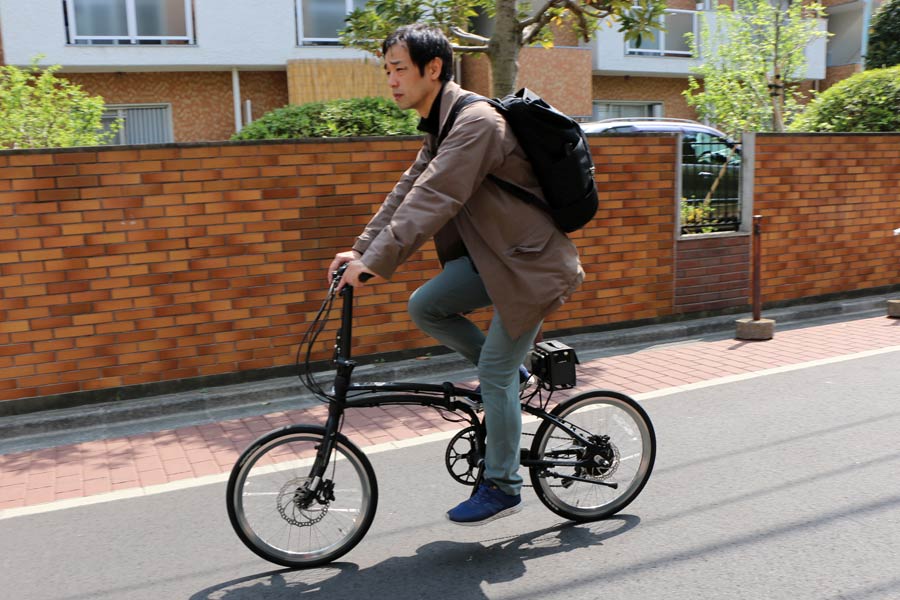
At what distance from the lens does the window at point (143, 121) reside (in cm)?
1599

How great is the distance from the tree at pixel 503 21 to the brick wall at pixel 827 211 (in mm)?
1929

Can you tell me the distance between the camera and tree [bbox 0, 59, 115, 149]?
6.84m

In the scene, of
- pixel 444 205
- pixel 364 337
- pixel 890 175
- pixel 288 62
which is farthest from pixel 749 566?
pixel 288 62

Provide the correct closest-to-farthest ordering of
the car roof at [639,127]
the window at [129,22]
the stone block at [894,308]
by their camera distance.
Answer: the stone block at [894,308]
the car roof at [639,127]
the window at [129,22]

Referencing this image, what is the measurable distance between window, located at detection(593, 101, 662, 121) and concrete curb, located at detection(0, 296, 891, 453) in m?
14.3

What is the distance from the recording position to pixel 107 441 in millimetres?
5441

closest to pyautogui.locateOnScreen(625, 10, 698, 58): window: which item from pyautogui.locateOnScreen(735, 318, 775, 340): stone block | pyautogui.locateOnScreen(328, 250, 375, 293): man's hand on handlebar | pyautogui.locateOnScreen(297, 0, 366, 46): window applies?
pyautogui.locateOnScreen(297, 0, 366, 46): window

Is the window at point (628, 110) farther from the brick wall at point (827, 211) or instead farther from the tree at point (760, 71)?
the brick wall at point (827, 211)

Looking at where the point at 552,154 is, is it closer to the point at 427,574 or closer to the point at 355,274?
the point at 355,274

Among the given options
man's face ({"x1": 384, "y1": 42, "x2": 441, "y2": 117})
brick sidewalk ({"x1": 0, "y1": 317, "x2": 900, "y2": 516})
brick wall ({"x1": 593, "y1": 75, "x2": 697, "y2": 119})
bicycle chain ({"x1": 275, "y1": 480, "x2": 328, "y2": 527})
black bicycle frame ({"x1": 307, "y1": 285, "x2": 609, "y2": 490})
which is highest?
brick wall ({"x1": 593, "y1": 75, "x2": 697, "y2": 119})

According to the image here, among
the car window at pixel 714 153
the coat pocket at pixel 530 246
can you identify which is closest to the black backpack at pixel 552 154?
the coat pocket at pixel 530 246

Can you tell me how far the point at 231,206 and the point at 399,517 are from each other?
309 centimetres

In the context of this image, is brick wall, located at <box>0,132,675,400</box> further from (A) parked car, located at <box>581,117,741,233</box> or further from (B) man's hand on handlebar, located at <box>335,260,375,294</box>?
(B) man's hand on handlebar, located at <box>335,260,375,294</box>

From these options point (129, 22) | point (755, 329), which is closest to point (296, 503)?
point (755, 329)
